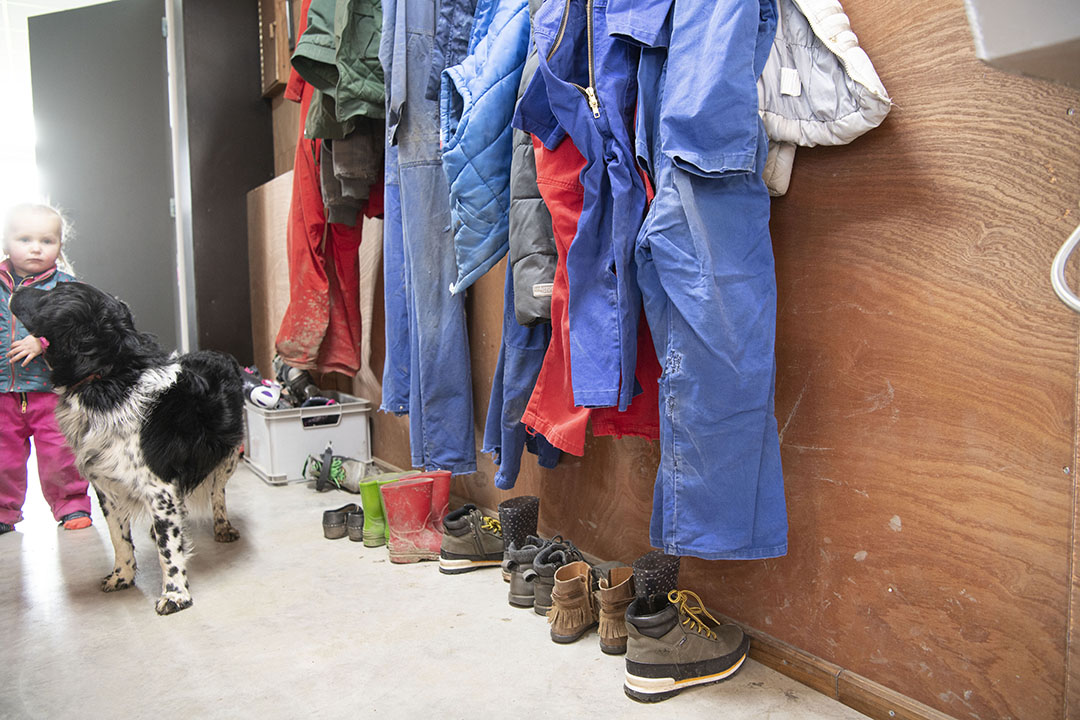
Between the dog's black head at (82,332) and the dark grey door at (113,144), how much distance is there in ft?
8.98

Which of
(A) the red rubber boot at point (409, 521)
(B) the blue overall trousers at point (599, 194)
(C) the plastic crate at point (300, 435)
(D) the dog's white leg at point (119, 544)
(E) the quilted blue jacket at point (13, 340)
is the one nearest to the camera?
(B) the blue overall trousers at point (599, 194)

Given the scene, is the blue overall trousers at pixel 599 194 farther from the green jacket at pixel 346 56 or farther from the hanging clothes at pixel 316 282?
the hanging clothes at pixel 316 282

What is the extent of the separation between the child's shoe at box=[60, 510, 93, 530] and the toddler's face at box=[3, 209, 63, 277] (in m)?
0.94

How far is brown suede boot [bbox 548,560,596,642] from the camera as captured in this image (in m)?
1.71

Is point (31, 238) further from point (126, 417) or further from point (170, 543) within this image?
Result: point (170, 543)

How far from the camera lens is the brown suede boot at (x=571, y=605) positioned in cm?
171

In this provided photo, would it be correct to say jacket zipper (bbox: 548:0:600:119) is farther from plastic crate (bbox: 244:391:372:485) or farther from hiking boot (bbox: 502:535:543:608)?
plastic crate (bbox: 244:391:372:485)

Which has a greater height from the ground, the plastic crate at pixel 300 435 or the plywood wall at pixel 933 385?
the plywood wall at pixel 933 385

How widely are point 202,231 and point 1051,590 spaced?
175 inches

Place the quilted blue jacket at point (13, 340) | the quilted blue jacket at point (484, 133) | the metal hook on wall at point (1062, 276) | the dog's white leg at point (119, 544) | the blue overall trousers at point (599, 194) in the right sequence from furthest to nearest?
the quilted blue jacket at point (13, 340) → the dog's white leg at point (119, 544) → the quilted blue jacket at point (484, 133) → the blue overall trousers at point (599, 194) → the metal hook on wall at point (1062, 276)

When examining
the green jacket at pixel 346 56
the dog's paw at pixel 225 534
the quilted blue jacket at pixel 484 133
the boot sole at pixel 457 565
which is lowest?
the dog's paw at pixel 225 534

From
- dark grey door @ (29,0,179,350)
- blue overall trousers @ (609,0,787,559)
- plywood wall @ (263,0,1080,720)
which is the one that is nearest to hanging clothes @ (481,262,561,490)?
blue overall trousers @ (609,0,787,559)

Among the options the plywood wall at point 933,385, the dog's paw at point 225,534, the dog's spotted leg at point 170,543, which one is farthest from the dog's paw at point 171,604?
the plywood wall at point 933,385

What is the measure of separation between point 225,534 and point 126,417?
2.27ft
